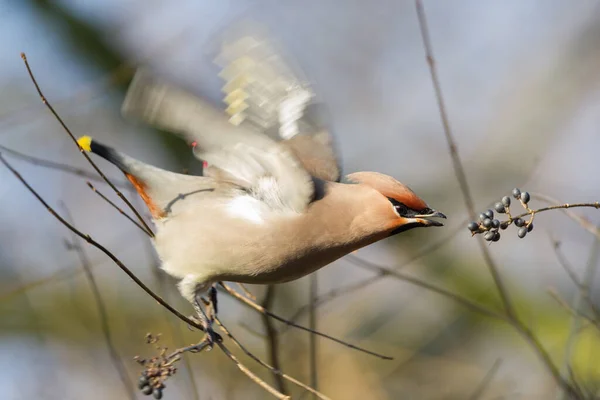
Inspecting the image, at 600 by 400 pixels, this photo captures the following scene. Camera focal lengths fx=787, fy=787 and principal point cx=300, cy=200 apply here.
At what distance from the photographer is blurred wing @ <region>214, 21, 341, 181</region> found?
8.61ft

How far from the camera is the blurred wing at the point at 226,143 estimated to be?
2660mm

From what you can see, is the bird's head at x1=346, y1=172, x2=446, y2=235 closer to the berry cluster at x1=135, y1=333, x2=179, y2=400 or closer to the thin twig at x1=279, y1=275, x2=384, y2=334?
the thin twig at x1=279, y1=275, x2=384, y2=334

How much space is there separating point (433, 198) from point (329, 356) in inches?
62.7

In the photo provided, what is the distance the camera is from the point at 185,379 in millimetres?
4914

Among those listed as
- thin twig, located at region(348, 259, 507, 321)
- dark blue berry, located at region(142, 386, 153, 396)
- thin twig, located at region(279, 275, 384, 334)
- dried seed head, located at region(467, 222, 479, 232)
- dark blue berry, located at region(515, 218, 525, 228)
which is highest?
thin twig, located at region(279, 275, 384, 334)

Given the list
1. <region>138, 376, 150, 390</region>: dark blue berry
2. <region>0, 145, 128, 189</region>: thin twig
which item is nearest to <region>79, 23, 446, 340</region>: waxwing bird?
<region>0, 145, 128, 189</region>: thin twig

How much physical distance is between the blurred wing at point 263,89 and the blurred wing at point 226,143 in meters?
0.05

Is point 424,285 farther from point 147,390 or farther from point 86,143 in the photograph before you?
Answer: point 86,143

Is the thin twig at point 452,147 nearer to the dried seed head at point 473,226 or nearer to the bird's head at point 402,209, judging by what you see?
the bird's head at point 402,209

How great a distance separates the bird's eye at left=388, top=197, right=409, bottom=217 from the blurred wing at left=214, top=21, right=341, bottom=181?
40 cm

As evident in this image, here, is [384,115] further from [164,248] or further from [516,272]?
[164,248]

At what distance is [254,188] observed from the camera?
3.01m

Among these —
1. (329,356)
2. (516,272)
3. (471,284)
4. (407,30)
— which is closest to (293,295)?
(329,356)

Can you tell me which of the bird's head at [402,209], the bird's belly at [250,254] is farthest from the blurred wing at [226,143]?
the bird's head at [402,209]
